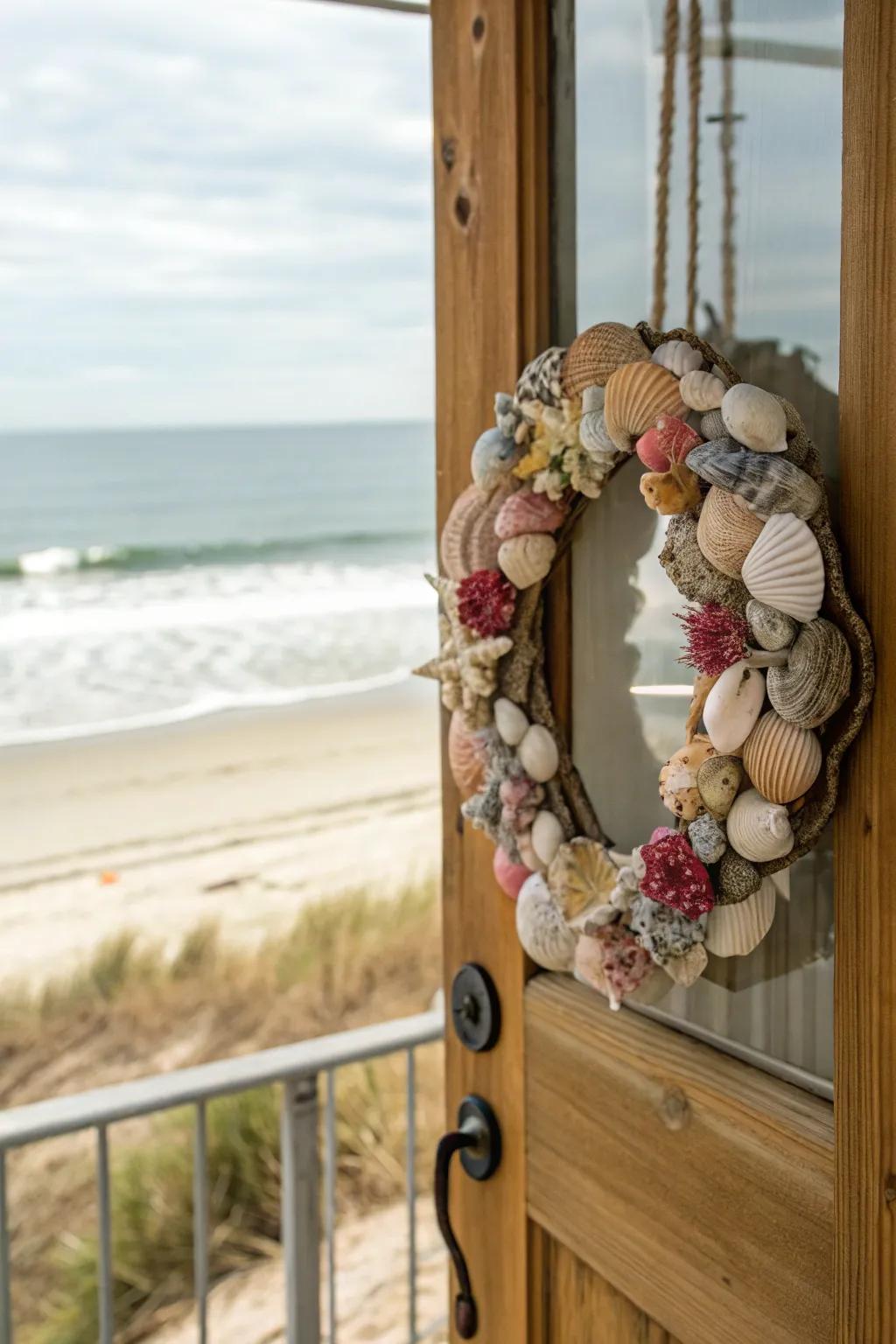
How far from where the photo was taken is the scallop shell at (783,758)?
64 cm

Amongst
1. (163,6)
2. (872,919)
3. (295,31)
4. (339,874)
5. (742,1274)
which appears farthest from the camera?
(295,31)

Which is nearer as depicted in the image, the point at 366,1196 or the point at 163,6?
the point at 366,1196

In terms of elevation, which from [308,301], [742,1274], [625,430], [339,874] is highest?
[308,301]

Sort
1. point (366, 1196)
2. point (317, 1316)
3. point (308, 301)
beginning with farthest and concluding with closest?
point (308, 301) → point (366, 1196) → point (317, 1316)

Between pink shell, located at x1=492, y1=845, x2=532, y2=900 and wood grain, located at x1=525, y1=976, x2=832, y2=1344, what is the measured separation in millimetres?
93

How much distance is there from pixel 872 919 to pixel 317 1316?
1.02 m

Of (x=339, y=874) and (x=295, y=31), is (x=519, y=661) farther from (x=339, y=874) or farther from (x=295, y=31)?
(x=295, y=31)

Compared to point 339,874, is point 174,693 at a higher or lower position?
higher

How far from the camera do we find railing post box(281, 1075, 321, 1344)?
1299mm

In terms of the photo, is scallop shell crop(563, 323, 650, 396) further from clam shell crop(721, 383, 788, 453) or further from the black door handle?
the black door handle

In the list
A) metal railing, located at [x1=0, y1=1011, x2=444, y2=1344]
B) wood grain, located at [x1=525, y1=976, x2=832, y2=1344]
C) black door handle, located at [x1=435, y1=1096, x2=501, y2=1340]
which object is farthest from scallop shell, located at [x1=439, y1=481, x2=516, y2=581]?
metal railing, located at [x1=0, y1=1011, x2=444, y2=1344]

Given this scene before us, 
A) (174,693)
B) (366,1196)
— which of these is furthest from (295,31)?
(366,1196)

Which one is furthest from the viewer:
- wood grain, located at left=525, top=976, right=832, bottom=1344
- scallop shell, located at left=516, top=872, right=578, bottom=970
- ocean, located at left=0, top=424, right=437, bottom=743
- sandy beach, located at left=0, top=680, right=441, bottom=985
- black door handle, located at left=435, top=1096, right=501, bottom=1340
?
ocean, located at left=0, top=424, right=437, bottom=743

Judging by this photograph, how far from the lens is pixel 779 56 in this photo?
700 mm
